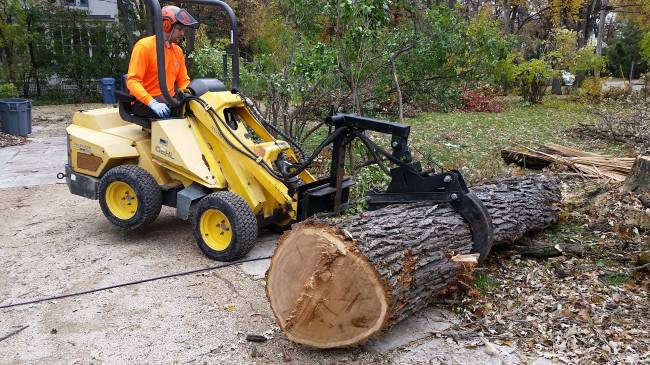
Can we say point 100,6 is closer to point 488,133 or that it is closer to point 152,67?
point 488,133

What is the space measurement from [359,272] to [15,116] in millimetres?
10614

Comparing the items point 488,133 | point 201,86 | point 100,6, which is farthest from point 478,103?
point 100,6

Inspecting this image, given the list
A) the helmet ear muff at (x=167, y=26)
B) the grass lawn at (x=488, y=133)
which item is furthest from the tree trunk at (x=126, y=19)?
the helmet ear muff at (x=167, y=26)

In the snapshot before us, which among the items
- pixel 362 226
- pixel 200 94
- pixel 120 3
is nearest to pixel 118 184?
pixel 200 94

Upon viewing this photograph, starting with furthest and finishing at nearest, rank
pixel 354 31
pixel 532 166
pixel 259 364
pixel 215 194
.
Result: pixel 532 166 < pixel 354 31 < pixel 215 194 < pixel 259 364

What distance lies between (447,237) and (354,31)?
373 centimetres

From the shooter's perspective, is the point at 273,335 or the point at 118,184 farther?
the point at 118,184

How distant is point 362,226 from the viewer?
11.9 feet

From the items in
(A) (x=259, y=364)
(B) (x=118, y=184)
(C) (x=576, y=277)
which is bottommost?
(A) (x=259, y=364)

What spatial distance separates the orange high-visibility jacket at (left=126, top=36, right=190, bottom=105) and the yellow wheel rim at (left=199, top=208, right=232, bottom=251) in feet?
3.95

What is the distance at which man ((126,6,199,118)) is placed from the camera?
5.37m

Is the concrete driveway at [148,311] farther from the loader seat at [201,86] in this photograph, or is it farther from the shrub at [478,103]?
the shrub at [478,103]

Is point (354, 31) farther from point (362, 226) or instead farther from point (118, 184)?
point (362, 226)

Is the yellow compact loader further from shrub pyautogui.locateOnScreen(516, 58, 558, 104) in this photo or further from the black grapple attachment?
shrub pyautogui.locateOnScreen(516, 58, 558, 104)
